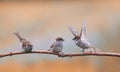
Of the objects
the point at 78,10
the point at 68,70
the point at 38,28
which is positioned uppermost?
the point at 78,10

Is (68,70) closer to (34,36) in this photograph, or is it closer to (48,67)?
(48,67)

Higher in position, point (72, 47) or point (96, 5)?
point (96, 5)

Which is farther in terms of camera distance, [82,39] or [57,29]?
[57,29]

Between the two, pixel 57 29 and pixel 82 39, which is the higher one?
pixel 57 29

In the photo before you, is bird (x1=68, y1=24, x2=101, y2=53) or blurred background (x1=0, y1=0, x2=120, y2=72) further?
blurred background (x1=0, y1=0, x2=120, y2=72)

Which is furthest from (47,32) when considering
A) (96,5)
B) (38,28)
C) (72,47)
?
(96,5)

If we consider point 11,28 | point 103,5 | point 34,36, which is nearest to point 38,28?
point 34,36

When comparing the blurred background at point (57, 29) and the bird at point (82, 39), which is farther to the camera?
the blurred background at point (57, 29)
